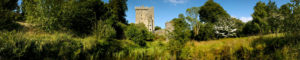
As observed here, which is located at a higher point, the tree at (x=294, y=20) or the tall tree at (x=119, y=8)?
the tall tree at (x=119, y=8)

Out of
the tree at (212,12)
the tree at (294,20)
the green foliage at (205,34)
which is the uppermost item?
the tree at (212,12)

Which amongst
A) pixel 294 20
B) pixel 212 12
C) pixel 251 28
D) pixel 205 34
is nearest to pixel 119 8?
pixel 205 34

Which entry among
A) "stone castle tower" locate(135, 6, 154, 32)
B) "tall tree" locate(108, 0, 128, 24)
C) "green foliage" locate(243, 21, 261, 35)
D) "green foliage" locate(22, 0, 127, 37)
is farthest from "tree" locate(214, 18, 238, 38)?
"stone castle tower" locate(135, 6, 154, 32)

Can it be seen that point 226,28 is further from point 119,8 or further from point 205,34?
point 119,8

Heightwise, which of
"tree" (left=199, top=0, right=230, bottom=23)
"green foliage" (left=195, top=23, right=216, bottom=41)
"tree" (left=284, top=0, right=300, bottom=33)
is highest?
"tree" (left=199, top=0, right=230, bottom=23)

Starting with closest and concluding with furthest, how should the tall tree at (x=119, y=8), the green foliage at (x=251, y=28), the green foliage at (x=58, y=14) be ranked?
the green foliage at (x=58, y=14) → the green foliage at (x=251, y=28) → the tall tree at (x=119, y=8)

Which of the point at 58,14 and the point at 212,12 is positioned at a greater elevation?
the point at 212,12

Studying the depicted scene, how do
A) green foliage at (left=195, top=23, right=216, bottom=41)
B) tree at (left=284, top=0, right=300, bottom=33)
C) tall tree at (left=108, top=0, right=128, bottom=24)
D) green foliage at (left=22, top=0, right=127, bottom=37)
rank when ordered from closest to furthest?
tree at (left=284, top=0, right=300, bottom=33)
green foliage at (left=22, top=0, right=127, bottom=37)
green foliage at (left=195, top=23, right=216, bottom=41)
tall tree at (left=108, top=0, right=128, bottom=24)

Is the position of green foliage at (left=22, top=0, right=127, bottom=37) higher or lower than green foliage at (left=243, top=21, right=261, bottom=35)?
higher

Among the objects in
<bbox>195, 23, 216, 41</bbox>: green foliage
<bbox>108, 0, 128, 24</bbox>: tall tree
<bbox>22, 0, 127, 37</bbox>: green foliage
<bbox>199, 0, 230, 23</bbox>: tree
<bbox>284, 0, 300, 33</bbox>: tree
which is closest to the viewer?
<bbox>284, 0, 300, 33</bbox>: tree

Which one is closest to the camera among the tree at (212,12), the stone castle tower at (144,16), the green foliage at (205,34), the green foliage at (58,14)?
the green foliage at (58,14)

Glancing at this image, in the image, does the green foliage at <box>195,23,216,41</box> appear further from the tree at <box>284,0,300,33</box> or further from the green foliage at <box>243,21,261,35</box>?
the tree at <box>284,0,300,33</box>

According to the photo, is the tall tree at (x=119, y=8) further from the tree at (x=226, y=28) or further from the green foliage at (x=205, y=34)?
the tree at (x=226, y=28)

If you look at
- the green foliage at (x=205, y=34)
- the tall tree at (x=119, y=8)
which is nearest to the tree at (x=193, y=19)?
the green foliage at (x=205, y=34)
